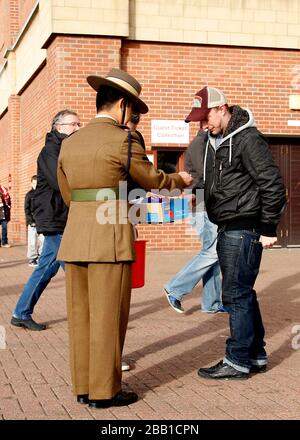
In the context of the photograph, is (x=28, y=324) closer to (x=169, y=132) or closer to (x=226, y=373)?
(x=226, y=373)

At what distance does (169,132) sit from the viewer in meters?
15.3

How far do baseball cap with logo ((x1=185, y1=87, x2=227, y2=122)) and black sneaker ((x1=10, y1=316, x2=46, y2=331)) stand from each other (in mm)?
2865

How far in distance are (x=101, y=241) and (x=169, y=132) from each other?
1111 cm

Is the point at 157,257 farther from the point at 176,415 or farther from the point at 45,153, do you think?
the point at 176,415

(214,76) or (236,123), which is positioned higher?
(214,76)

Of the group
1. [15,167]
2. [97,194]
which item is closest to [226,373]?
[97,194]

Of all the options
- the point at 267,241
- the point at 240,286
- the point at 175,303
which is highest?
the point at 267,241

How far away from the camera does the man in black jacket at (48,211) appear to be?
666 cm

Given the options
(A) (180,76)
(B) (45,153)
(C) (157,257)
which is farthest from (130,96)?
(A) (180,76)

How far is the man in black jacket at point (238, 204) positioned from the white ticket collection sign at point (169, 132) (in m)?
10.0

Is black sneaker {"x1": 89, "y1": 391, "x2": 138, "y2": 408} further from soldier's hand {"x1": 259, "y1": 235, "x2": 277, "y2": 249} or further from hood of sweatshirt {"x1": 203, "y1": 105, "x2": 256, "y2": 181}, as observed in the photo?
hood of sweatshirt {"x1": 203, "y1": 105, "x2": 256, "y2": 181}

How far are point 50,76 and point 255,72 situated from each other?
4.32 meters
